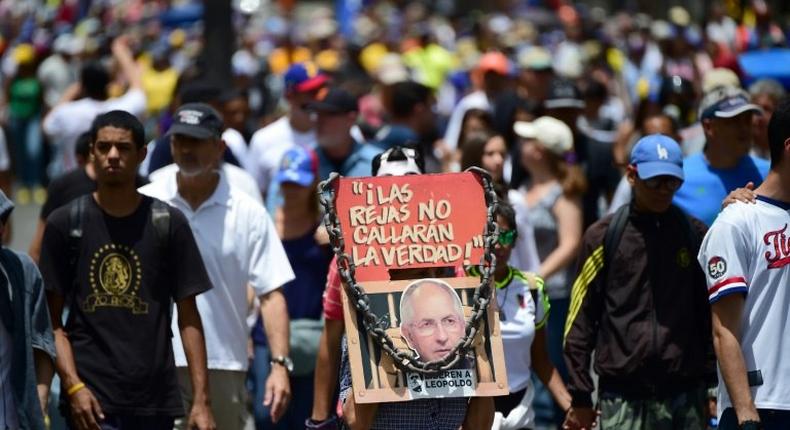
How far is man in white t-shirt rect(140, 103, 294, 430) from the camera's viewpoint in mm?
7883

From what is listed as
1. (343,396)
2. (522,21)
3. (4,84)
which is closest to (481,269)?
(343,396)

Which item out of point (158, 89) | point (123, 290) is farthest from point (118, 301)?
point (158, 89)

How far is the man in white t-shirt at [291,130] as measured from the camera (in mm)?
10844

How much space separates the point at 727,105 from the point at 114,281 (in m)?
3.31

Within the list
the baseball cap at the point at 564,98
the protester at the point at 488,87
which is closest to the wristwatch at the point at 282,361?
the baseball cap at the point at 564,98

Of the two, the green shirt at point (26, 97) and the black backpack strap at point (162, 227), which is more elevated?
the green shirt at point (26, 97)

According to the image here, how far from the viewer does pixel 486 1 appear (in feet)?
118

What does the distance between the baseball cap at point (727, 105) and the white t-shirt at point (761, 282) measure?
6.33 ft

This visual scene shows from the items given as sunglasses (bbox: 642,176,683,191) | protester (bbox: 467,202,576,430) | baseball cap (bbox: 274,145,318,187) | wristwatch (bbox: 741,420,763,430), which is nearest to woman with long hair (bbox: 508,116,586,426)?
baseball cap (bbox: 274,145,318,187)

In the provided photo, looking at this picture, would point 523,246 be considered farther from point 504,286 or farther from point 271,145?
point 271,145

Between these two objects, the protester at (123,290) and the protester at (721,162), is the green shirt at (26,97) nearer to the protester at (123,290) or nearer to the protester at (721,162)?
the protester at (721,162)

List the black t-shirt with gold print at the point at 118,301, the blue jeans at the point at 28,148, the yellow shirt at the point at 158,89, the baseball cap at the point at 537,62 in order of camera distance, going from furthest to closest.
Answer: the blue jeans at the point at 28,148
the yellow shirt at the point at 158,89
the baseball cap at the point at 537,62
the black t-shirt with gold print at the point at 118,301

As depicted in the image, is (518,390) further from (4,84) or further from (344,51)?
(4,84)

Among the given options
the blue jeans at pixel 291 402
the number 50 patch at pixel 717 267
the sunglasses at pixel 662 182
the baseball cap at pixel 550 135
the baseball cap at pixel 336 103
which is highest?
the baseball cap at pixel 336 103
